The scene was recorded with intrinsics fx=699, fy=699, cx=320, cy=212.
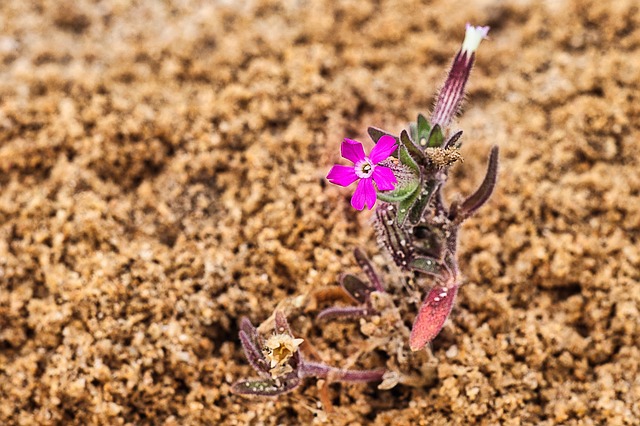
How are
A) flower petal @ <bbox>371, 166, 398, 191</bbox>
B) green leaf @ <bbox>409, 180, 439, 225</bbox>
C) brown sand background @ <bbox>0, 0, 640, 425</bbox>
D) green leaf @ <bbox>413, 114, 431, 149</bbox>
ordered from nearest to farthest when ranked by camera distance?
flower petal @ <bbox>371, 166, 398, 191</bbox> → green leaf @ <bbox>409, 180, 439, 225</bbox> → green leaf @ <bbox>413, 114, 431, 149</bbox> → brown sand background @ <bbox>0, 0, 640, 425</bbox>

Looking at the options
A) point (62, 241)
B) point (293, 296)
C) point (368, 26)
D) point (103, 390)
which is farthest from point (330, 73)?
point (103, 390)

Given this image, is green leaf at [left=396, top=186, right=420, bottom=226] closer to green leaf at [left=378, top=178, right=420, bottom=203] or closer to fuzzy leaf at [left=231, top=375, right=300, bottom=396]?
green leaf at [left=378, top=178, right=420, bottom=203]

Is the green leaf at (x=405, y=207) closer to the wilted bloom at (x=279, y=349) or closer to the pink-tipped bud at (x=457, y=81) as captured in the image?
the pink-tipped bud at (x=457, y=81)

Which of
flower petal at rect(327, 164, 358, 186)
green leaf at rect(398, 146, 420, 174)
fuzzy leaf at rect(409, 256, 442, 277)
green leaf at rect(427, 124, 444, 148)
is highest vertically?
green leaf at rect(427, 124, 444, 148)

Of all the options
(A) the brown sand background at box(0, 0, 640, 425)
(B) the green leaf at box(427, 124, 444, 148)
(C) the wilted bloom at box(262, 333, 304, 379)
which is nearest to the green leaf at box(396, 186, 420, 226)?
(B) the green leaf at box(427, 124, 444, 148)

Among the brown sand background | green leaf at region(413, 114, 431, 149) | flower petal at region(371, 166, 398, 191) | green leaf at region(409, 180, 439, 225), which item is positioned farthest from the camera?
the brown sand background

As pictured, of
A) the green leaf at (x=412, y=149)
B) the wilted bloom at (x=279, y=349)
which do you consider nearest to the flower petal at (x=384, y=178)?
the green leaf at (x=412, y=149)

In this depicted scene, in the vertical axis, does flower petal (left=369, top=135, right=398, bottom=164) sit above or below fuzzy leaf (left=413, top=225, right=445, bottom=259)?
above

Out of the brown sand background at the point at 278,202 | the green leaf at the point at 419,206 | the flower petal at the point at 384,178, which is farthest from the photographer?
the brown sand background at the point at 278,202
